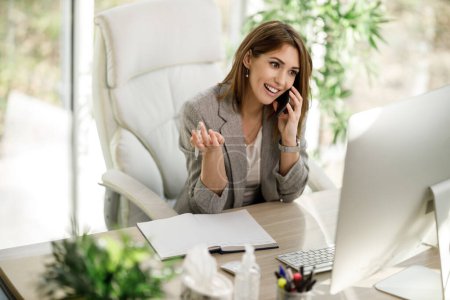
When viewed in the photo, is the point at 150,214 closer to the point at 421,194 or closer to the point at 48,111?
the point at 421,194

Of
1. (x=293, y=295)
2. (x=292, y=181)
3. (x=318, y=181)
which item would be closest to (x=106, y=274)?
(x=293, y=295)

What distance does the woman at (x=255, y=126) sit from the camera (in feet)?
6.89

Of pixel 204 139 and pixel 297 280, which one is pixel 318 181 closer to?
pixel 204 139

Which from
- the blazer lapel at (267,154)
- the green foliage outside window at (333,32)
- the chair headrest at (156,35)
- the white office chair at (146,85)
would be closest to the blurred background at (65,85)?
the green foliage outside window at (333,32)

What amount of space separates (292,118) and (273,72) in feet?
0.50

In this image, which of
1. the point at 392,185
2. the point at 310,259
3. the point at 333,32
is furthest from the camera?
the point at 333,32

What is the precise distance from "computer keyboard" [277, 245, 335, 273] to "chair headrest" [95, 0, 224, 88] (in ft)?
3.03

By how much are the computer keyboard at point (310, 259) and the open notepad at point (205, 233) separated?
0.08 m

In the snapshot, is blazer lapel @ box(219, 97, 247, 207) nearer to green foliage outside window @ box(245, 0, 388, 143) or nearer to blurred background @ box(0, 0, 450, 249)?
blurred background @ box(0, 0, 450, 249)

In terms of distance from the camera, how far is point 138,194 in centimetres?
217

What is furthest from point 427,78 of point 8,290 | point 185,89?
point 8,290

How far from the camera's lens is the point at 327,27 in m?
3.15

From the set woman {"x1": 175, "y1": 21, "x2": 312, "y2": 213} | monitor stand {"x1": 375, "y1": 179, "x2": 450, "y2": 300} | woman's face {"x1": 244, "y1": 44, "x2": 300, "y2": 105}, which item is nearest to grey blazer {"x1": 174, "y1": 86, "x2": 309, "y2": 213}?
woman {"x1": 175, "y1": 21, "x2": 312, "y2": 213}

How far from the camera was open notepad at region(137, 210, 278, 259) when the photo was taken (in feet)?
5.83
